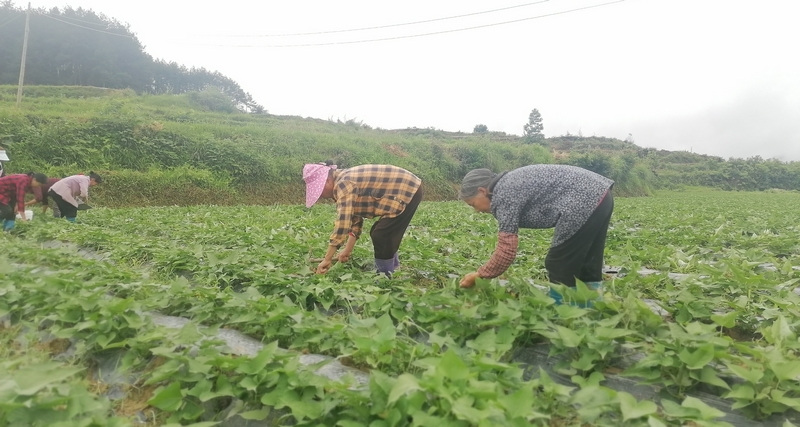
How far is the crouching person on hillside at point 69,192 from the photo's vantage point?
795 cm

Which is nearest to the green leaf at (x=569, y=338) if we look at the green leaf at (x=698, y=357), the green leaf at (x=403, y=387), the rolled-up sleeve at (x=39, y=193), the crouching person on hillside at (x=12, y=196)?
the green leaf at (x=698, y=357)

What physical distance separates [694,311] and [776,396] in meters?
1.04

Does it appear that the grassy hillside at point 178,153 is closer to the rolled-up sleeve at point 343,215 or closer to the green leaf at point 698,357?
the rolled-up sleeve at point 343,215

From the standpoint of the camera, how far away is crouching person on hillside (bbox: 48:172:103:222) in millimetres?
7949

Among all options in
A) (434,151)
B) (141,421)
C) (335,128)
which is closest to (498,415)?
(141,421)

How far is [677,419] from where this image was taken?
171 cm

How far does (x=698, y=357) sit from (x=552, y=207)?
4.14ft

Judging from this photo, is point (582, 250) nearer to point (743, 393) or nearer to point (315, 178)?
point (743, 393)

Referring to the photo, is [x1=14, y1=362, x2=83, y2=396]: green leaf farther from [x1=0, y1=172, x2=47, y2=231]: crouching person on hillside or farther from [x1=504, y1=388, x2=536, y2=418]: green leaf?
[x1=0, y1=172, x2=47, y2=231]: crouching person on hillside

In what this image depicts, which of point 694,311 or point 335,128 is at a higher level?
point 335,128

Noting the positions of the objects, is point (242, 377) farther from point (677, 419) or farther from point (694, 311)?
point (694, 311)

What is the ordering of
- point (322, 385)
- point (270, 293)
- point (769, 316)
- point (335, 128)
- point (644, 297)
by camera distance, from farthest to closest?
point (335, 128)
point (644, 297)
point (270, 293)
point (769, 316)
point (322, 385)

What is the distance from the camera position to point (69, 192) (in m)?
7.98

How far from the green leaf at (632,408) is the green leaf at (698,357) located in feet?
1.33
